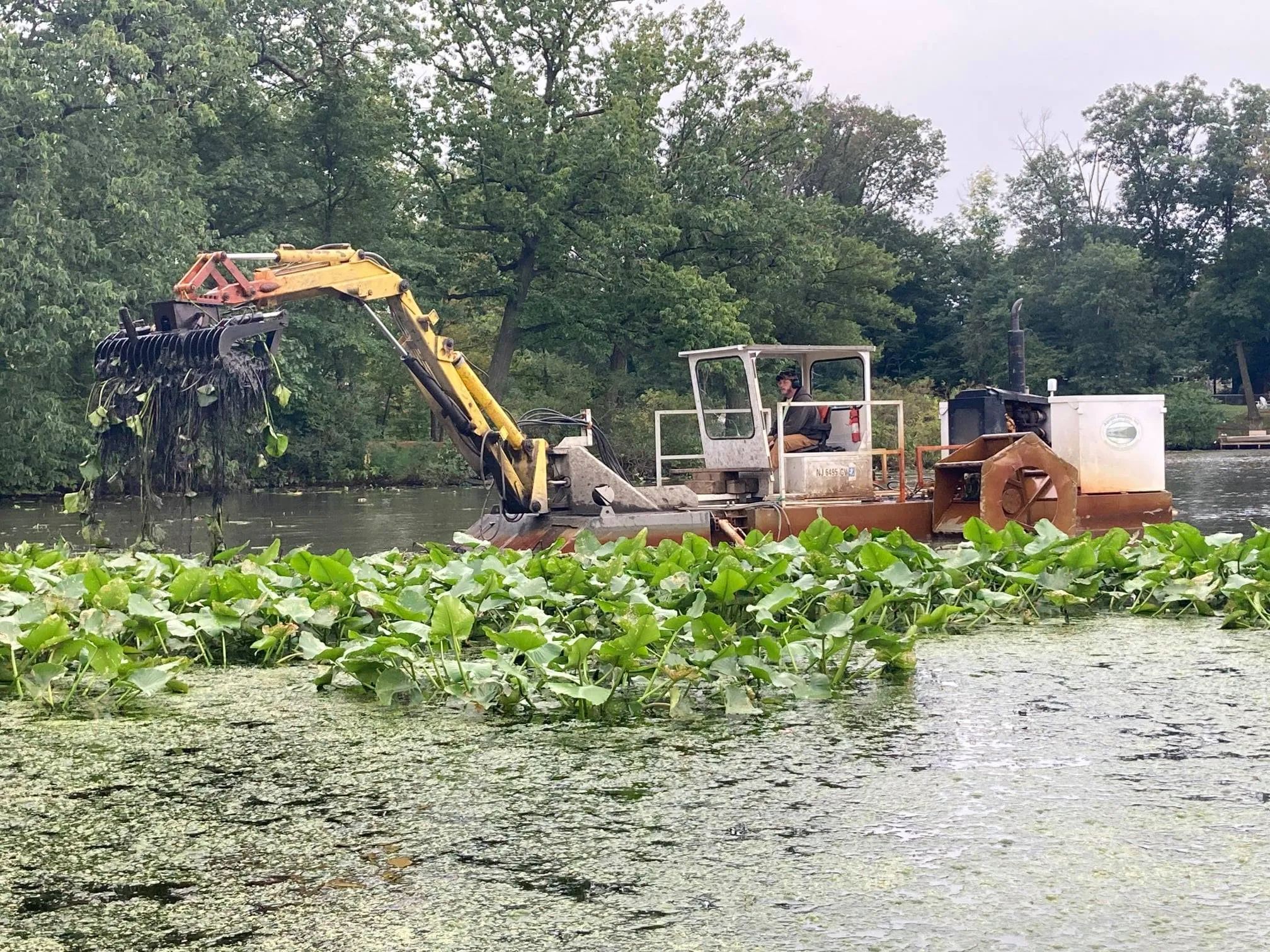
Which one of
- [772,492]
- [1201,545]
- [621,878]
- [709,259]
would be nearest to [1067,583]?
[1201,545]

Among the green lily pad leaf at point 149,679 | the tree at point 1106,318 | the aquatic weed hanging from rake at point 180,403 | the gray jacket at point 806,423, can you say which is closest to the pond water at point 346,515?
the aquatic weed hanging from rake at point 180,403

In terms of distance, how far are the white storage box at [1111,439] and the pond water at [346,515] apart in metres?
1.53

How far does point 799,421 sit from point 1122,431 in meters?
3.00

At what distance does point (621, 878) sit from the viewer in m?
2.88

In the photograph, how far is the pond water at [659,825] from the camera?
2600mm

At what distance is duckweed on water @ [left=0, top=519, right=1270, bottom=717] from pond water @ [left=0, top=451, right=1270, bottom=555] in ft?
10.1

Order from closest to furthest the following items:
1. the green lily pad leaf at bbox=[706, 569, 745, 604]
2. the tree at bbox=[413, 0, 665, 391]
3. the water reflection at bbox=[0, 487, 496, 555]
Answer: the green lily pad leaf at bbox=[706, 569, 745, 604] < the water reflection at bbox=[0, 487, 496, 555] < the tree at bbox=[413, 0, 665, 391]

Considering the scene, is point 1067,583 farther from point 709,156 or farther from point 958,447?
point 709,156

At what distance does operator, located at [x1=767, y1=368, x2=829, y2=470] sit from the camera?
A: 511 inches

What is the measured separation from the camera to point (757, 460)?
1263 cm

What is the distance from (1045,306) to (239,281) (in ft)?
149

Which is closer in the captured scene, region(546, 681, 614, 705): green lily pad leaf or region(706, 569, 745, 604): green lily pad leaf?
region(546, 681, 614, 705): green lily pad leaf

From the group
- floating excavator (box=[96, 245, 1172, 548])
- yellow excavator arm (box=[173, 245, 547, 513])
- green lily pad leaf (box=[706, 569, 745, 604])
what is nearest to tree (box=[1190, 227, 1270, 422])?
floating excavator (box=[96, 245, 1172, 548])

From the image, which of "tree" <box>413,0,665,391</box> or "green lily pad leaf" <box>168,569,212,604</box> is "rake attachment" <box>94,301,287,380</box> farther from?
"tree" <box>413,0,665,391</box>
